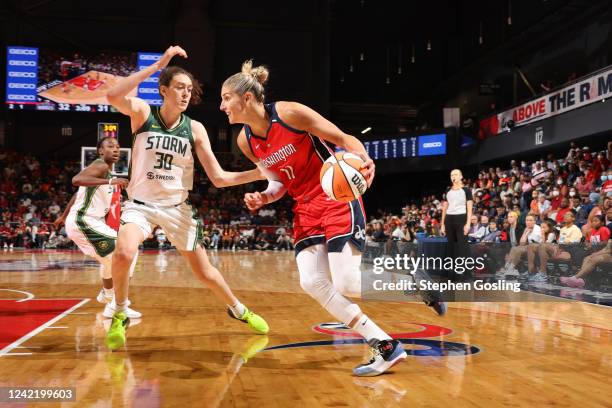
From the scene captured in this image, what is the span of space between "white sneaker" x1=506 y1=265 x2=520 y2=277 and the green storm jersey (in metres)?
5.99

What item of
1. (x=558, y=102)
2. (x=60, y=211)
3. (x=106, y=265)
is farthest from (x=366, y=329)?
(x=60, y=211)

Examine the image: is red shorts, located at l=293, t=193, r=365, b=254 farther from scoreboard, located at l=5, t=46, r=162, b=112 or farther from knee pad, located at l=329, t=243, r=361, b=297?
scoreboard, located at l=5, t=46, r=162, b=112

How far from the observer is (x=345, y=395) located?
3066 millimetres

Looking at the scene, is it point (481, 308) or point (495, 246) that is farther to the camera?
point (495, 246)

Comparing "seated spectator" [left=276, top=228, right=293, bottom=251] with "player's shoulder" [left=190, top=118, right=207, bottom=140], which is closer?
"player's shoulder" [left=190, top=118, right=207, bottom=140]

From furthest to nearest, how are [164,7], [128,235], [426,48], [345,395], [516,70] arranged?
[426,48] < [164,7] < [516,70] < [128,235] < [345,395]

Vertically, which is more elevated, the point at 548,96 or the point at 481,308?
the point at 548,96

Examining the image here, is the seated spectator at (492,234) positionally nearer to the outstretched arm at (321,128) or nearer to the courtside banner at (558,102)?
the courtside banner at (558,102)

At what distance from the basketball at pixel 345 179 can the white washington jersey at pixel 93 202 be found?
356 centimetres

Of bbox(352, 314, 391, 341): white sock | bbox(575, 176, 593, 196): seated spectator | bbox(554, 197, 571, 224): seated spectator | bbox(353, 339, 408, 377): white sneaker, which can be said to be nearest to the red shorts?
bbox(352, 314, 391, 341): white sock

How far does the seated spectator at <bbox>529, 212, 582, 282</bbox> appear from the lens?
835cm

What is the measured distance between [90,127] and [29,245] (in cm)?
821

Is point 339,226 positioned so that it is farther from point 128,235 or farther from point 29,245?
point 29,245

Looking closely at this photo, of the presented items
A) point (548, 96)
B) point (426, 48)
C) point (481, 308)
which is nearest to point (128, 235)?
point (481, 308)
